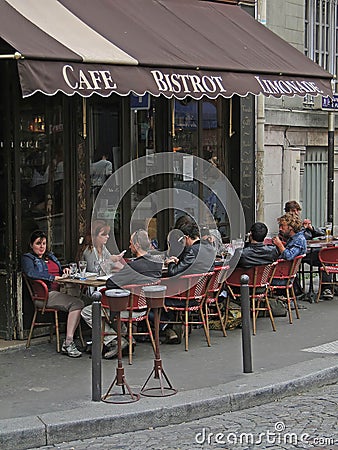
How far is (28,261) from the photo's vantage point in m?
8.96

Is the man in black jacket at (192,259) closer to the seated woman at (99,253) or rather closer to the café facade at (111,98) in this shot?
the seated woman at (99,253)

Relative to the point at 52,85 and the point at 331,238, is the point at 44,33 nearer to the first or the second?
the point at 52,85

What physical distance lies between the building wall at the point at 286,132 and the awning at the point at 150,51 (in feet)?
6.55

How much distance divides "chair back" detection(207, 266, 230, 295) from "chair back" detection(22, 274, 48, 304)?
180 cm

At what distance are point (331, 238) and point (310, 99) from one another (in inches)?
121

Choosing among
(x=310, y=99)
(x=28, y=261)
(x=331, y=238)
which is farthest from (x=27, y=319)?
(x=310, y=99)

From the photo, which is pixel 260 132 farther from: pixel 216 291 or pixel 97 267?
pixel 97 267

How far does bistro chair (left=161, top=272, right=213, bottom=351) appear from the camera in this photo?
9.01m

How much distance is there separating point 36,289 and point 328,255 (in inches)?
173

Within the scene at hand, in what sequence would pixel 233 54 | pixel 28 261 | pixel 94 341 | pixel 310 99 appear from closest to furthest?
pixel 94 341, pixel 28 261, pixel 233 54, pixel 310 99

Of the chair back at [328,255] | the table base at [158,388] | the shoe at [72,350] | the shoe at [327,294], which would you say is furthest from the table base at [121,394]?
the shoe at [327,294]

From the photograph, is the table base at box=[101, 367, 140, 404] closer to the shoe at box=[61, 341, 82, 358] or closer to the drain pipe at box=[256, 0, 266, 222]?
the shoe at box=[61, 341, 82, 358]

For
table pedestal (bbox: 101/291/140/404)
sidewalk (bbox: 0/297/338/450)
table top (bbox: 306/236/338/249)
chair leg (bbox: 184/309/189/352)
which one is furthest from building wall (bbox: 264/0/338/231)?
table pedestal (bbox: 101/291/140/404)

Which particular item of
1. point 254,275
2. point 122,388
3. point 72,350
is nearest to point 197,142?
point 254,275
